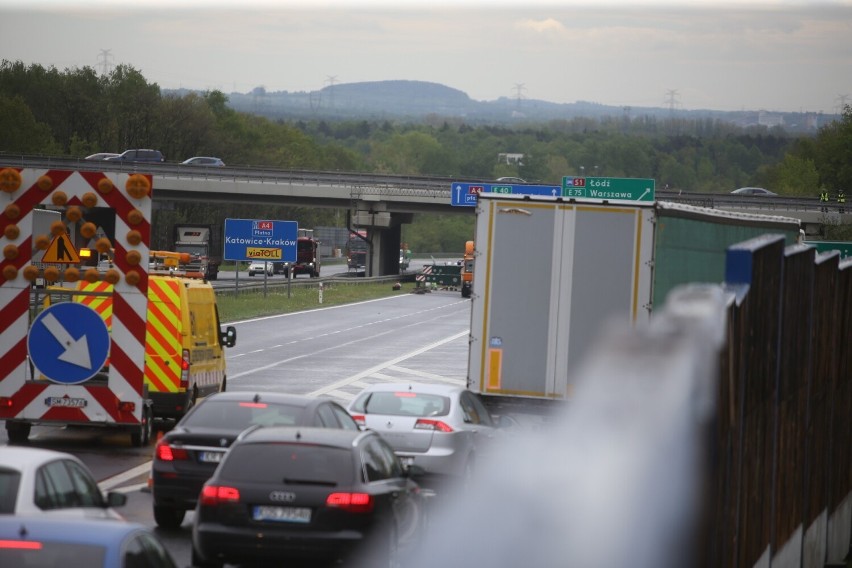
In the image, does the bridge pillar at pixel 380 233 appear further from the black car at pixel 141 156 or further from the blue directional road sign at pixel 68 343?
the blue directional road sign at pixel 68 343

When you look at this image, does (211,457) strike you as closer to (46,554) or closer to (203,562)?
(203,562)

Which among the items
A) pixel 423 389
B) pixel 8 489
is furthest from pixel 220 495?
pixel 423 389

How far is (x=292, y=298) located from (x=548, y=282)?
5617cm

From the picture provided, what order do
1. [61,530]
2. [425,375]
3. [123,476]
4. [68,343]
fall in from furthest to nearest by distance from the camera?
1. [425,375]
2. [68,343]
3. [123,476]
4. [61,530]

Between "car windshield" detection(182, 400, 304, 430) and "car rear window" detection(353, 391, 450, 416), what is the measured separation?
234cm

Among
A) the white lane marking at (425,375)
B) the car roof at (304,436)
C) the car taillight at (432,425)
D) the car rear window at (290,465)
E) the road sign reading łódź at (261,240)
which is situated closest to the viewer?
the car rear window at (290,465)

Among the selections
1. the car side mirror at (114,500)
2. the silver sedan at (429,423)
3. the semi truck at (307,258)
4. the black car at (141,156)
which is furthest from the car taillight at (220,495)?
the semi truck at (307,258)

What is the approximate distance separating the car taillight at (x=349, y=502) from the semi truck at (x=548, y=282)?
316 inches

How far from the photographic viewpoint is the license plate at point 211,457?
569 inches

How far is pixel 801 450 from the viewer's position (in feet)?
48.8

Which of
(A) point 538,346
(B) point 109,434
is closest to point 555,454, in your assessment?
(A) point 538,346

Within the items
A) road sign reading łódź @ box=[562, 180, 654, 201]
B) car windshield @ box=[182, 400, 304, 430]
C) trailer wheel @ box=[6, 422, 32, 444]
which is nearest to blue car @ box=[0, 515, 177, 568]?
car windshield @ box=[182, 400, 304, 430]

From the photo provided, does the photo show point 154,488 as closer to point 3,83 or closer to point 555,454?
point 555,454

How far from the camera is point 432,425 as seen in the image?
16.8 m
